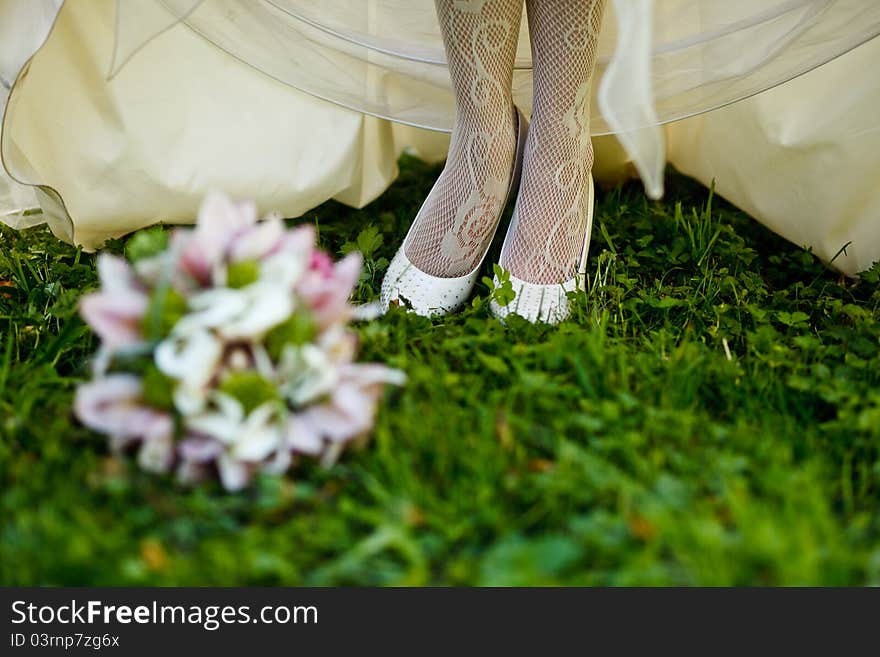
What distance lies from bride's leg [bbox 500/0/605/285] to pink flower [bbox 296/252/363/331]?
0.58 metres

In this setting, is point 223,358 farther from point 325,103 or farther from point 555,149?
point 325,103

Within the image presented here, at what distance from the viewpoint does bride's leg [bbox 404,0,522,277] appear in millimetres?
1407

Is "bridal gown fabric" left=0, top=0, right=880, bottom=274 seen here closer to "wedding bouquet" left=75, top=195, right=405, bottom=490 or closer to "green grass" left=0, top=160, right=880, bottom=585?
"green grass" left=0, top=160, right=880, bottom=585

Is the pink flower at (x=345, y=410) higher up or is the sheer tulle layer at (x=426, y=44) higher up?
the sheer tulle layer at (x=426, y=44)

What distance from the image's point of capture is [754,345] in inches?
49.0

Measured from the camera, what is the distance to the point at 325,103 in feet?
5.82

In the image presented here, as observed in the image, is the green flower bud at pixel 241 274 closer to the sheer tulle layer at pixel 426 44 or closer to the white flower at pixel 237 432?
the white flower at pixel 237 432

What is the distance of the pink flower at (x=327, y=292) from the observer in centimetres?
89

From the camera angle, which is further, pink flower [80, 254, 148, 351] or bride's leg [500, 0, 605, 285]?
bride's leg [500, 0, 605, 285]

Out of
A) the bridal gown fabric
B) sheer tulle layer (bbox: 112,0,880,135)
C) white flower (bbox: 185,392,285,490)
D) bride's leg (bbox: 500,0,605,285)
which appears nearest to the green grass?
white flower (bbox: 185,392,285,490)

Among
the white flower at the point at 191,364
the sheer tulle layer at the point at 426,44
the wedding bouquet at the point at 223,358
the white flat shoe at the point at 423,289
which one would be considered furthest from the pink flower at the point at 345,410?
the sheer tulle layer at the point at 426,44

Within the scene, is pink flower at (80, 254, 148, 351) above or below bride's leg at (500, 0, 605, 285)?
below

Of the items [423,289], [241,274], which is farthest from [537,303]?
[241,274]

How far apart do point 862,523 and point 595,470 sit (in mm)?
270
